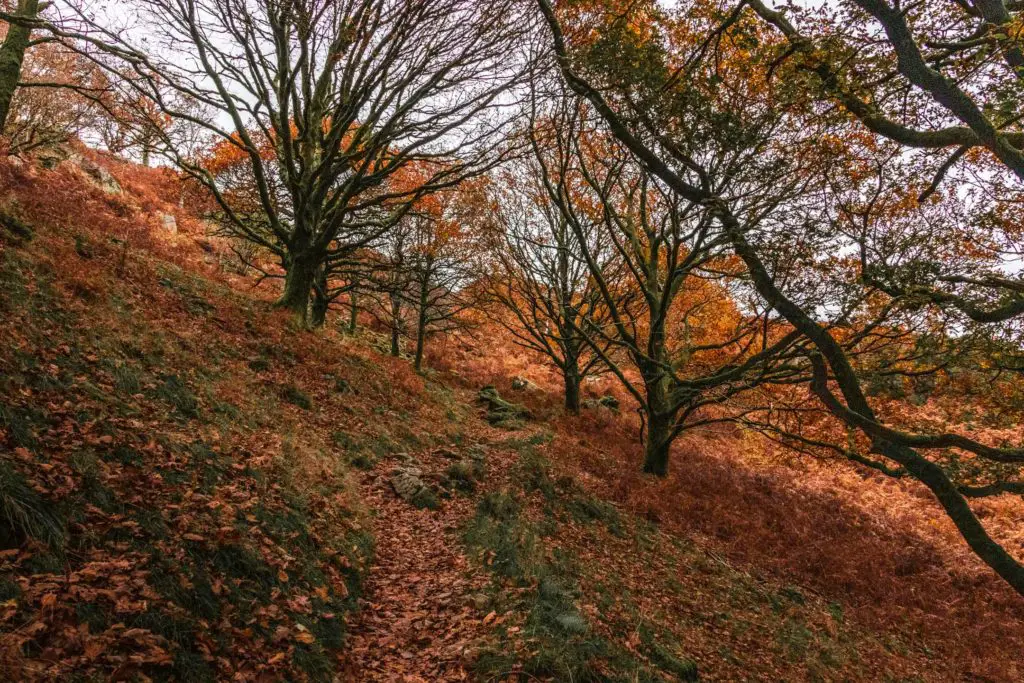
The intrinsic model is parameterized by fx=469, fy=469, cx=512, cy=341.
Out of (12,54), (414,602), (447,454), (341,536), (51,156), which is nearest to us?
(414,602)

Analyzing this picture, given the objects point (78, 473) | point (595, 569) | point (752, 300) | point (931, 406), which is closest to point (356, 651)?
point (78, 473)

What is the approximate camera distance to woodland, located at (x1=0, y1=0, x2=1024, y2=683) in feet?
13.1

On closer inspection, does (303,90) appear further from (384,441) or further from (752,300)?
(752,300)

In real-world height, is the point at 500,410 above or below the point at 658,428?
below

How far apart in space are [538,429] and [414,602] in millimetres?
10500

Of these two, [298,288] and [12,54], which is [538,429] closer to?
[298,288]

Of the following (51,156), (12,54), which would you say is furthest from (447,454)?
(51,156)

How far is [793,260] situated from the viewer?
285 inches

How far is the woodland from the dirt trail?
0.05 m

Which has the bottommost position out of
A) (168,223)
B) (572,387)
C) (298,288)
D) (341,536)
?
(341,536)

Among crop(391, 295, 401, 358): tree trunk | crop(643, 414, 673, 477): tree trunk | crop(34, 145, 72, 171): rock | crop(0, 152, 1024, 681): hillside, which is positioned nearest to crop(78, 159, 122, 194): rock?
crop(34, 145, 72, 171): rock

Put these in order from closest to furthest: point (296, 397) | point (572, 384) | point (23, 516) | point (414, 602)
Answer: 1. point (23, 516)
2. point (414, 602)
3. point (296, 397)
4. point (572, 384)

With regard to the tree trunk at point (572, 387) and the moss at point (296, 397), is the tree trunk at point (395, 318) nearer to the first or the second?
the tree trunk at point (572, 387)

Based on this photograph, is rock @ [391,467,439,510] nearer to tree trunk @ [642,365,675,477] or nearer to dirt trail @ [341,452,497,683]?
dirt trail @ [341,452,497,683]
